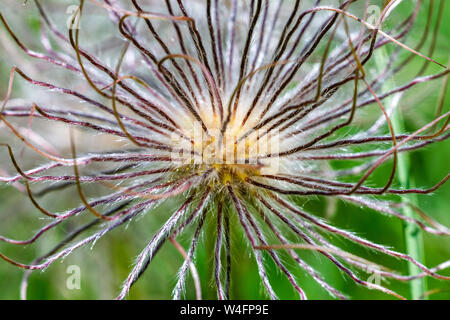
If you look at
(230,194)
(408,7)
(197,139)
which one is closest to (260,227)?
(230,194)

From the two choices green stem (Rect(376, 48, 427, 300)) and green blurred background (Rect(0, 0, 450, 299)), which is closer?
green stem (Rect(376, 48, 427, 300))

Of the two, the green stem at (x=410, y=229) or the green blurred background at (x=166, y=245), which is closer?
the green stem at (x=410, y=229)

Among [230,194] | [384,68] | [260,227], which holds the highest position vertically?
[384,68]

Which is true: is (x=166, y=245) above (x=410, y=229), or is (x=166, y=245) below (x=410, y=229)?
below

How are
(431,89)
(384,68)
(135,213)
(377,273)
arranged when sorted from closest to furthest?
(377,273), (135,213), (384,68), (431,89)

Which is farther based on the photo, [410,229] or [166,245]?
[166,245]

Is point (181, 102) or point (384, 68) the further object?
point (384, 68)

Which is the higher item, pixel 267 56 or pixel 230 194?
pixel 267 56

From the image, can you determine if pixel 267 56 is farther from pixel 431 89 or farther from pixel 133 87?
pixel 431 89
